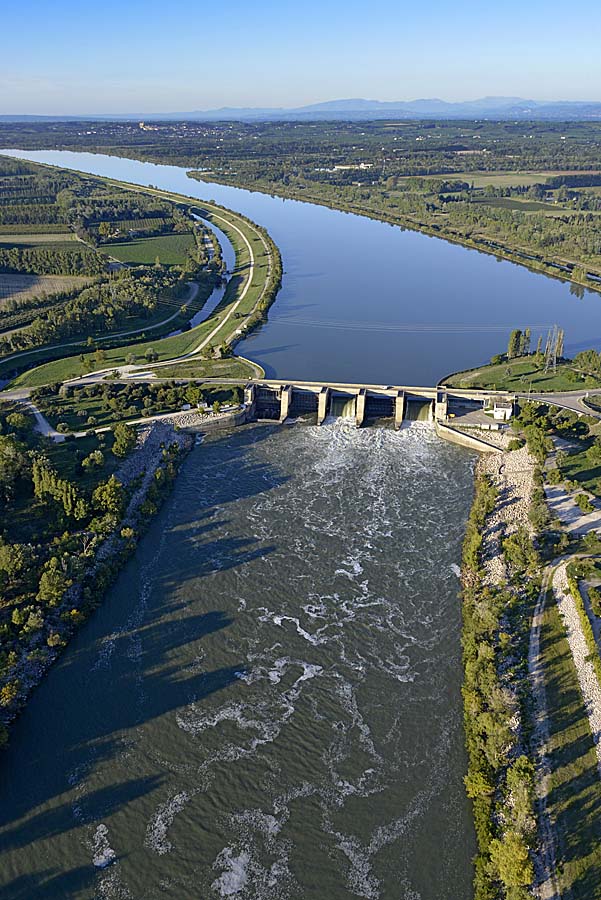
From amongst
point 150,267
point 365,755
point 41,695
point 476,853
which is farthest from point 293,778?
point 150,267

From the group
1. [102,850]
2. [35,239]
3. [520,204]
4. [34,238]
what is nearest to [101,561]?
[102,850]

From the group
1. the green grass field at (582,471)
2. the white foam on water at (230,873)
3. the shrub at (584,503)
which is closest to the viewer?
the white foam on water at (230,873)

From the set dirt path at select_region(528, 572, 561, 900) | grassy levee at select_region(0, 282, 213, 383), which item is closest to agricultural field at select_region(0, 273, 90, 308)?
grassy levee at select_region(0, 282, 213, 383)

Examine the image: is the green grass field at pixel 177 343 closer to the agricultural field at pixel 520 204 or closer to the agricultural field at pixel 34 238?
the agricultural field at pixel 34 238

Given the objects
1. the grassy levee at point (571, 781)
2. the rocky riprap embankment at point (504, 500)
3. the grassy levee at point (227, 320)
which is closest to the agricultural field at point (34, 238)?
the grassy levee at point (227, 320)

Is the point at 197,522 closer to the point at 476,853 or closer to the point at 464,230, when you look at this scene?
the point at 476,853

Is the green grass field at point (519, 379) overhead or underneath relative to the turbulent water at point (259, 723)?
overhead

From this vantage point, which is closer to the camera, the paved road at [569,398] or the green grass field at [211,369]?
the paved road at [569,398]

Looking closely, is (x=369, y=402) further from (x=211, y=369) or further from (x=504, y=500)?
(x=504, y=500)
